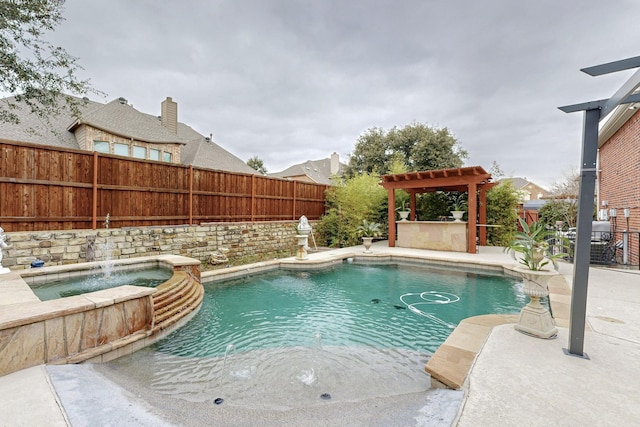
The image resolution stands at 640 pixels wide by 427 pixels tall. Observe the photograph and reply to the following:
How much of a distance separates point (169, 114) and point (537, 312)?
19.0 meters

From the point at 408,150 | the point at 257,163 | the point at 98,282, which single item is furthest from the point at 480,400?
the point at 257,163

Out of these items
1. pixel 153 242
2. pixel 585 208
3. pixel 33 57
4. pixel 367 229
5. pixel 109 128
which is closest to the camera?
pixel 585 208

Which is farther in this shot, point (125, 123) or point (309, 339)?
point (125, 123)

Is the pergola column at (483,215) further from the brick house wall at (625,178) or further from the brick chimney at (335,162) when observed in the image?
the brick chimney at (335,162)

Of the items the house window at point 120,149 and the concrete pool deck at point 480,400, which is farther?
the house window at point 120,149

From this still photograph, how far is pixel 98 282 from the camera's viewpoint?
5.24 meters

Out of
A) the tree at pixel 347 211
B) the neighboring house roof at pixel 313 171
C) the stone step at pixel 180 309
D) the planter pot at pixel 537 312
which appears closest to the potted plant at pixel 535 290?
the planter pot at pixel 537 312

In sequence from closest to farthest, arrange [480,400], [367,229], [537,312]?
1. [480,400]
2. [537,312]
3. [367,229]

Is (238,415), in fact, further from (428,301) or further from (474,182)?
(474,182)

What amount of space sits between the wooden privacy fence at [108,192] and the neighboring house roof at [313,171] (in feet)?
63.0

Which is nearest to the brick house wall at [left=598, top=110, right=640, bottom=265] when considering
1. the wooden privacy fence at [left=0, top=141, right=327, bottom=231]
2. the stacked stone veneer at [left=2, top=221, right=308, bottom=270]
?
the stacked stone veneer at [left=2, top=221, right=308, bottom=270]

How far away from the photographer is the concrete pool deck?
1.77m

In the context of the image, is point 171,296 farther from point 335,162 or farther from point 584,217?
point 335,162

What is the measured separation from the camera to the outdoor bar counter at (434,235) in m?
10.3
